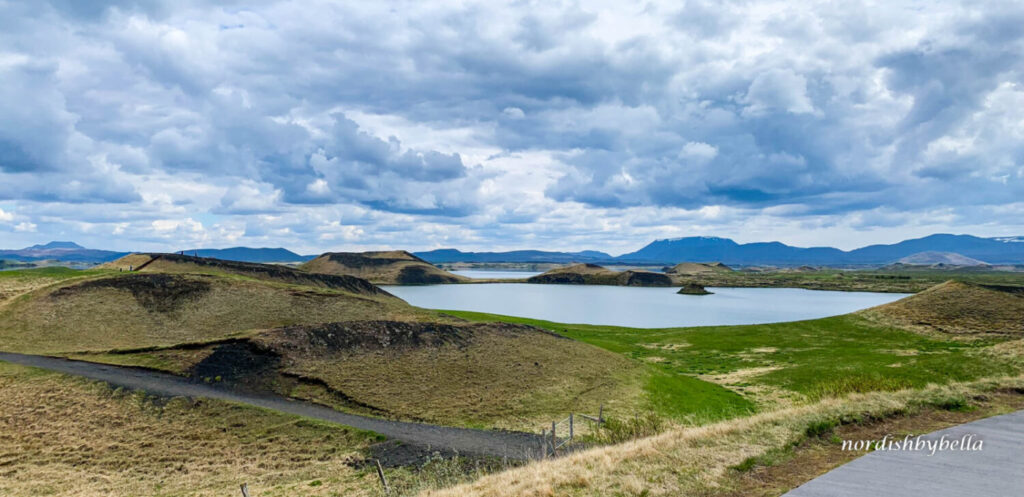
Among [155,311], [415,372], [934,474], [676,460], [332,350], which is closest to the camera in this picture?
[934,474]

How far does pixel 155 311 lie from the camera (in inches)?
2121

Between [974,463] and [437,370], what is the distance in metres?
31.4

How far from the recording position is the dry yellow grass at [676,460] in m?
14.6

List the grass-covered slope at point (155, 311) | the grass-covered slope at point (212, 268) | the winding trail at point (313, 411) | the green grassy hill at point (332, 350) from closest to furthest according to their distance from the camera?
the winding trail at point (313, 411), the green grassy hill at point (332, 350), the grass-covered slope at point (155, 311), the grass-covered slope at point (212, 268)

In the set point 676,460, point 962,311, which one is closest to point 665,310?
point 962,311

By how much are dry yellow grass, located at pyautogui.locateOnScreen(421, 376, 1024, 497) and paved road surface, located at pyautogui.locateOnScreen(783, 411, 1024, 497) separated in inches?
101

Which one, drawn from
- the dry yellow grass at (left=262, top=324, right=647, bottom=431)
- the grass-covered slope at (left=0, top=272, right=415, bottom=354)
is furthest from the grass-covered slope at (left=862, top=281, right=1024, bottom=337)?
the grass-covered slope at (left=0, top=272, right=415, bottom=354)

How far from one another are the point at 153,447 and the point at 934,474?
3066cm

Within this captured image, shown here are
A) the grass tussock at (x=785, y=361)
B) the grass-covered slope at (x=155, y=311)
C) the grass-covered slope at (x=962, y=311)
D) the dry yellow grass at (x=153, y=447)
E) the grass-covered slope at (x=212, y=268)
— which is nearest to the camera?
the dry yellow grass at (x=153, y=447)

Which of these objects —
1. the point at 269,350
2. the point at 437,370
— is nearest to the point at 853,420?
the point at 437,370

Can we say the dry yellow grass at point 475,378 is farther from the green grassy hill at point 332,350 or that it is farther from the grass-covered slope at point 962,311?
the grass-covered slope at point 962,311

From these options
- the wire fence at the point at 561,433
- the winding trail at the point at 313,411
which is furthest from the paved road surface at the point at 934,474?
the winding trail at the point at 313,411

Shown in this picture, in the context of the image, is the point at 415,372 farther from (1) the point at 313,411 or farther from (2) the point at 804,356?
(2) the point at 804,356

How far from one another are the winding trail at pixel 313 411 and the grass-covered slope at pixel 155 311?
256 inches
